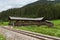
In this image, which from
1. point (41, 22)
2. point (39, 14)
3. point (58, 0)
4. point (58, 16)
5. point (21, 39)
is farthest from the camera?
point (58, 0)

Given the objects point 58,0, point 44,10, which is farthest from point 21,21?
point 58,0

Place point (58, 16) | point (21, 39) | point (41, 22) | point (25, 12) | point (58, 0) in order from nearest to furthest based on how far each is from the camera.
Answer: point (21, 39)
point (41, 22)
point (58, 16)
point (25, 12)
point (58, 0)

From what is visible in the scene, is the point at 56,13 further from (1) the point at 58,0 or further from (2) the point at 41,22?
(1) the point at 58,0

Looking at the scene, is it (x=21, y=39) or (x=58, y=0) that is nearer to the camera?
(x=21, y=39)

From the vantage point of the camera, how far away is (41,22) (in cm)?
5331

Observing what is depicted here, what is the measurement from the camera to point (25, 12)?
119m

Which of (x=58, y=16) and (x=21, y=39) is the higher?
(x=21, y=39)

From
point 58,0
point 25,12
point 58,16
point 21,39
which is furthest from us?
point 58,0

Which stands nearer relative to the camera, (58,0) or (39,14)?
(39,14)

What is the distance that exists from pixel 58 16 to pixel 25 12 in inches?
1141

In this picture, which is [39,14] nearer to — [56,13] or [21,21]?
[56,13]

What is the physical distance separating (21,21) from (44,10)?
5311 cm

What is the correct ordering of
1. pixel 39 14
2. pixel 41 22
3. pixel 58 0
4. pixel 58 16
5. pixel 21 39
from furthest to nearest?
1. pixel 58 0
2. pixel 39 14
3. pixel 58 16
4. pixel 41 22
5. pixel 21 39

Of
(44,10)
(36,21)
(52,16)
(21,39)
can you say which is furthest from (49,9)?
(21,39)
